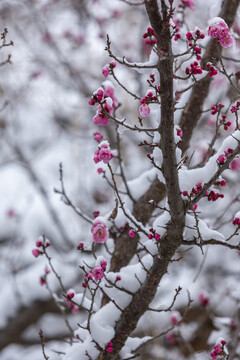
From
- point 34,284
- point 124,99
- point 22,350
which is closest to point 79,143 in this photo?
point 124,99

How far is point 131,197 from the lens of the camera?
2.90 m

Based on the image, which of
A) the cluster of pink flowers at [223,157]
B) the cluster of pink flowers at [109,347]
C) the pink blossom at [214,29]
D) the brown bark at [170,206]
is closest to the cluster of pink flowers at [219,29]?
the pink blossom at [214,29]

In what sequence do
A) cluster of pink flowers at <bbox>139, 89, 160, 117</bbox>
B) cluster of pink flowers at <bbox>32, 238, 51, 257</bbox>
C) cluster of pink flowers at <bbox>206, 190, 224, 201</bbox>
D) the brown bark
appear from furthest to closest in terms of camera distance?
cluster of pink flowers at <bbox>32, 238, 51, 257</bbox> → cluster of pink flowers at <bbox>206, 190, 224, 201</bbox> → cluster of pink flowers at <bbox>139, 89, 160, 117</bbox> → the brown bark

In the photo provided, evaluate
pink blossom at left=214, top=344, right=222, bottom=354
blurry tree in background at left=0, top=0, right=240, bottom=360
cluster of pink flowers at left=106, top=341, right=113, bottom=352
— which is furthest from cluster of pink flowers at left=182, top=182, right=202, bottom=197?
cluster of pink flowers at left=106, top=341, right=113, bottom=352

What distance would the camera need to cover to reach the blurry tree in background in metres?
1.70

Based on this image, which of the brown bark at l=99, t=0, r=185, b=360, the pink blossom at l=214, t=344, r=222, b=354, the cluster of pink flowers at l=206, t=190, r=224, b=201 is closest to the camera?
the brown bark at l=99, t=0, r=185, b=360

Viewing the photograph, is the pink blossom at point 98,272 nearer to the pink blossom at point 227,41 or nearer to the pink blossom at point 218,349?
the pink blossom at point 218,349

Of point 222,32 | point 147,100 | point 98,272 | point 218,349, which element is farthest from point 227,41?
point 218,349

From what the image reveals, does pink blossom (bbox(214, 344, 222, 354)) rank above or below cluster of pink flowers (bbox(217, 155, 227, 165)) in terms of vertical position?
below

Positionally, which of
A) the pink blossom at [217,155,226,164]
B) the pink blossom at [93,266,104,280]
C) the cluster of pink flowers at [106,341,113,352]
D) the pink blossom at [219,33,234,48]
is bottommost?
the cluster of pink flowers at [106,341,113,352]

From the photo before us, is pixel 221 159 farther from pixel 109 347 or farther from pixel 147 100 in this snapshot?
pixel 109 347

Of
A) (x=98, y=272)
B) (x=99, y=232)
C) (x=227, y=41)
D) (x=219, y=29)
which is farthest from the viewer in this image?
(x=99, y=232)

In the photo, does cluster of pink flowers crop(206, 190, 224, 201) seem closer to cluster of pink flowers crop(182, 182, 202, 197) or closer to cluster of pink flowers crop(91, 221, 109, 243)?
cluster of pink flowers crop(182, 182, 202, 197)

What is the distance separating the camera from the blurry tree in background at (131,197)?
170 cm
